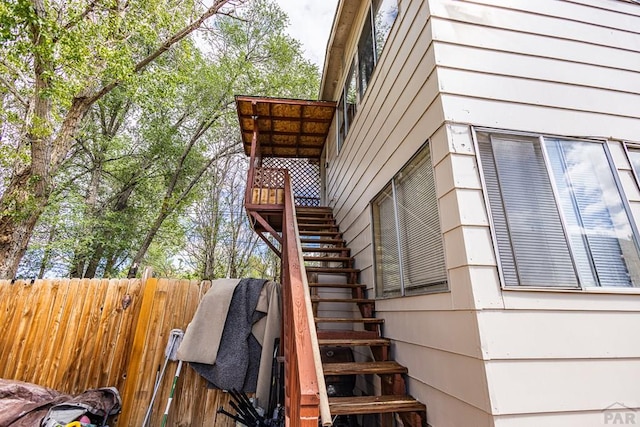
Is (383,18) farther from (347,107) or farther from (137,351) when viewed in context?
(137,351)

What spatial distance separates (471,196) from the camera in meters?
1.97

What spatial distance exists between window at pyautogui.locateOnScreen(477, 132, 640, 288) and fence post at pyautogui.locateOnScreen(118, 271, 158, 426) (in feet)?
11.8

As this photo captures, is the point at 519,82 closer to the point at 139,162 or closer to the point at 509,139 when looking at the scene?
the point at 509,139

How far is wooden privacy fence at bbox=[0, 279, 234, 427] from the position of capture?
3.10m

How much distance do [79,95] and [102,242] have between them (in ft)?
15.6

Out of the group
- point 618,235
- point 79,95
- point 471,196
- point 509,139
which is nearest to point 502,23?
point 509,139

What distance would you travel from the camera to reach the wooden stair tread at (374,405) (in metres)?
2.12

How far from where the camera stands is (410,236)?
2.75m

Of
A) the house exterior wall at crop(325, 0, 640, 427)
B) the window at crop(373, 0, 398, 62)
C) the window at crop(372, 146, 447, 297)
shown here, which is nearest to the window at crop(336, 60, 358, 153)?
the window at crop(373, 0, 398, 62)

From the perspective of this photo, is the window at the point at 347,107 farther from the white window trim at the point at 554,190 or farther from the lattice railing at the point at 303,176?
the white window trim at the point at 554,190

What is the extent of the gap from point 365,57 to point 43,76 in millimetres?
5121

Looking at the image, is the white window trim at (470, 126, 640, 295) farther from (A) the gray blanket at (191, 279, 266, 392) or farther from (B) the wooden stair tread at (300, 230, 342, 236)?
(B) the wooden stair tread at (300, 230, 342, 236)

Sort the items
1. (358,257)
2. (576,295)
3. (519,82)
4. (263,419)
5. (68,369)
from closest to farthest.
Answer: (576,295)
(519,82)
(263,419)
(68,369)
(358,257)

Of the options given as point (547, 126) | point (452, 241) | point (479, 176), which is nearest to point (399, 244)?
point (452, 241)
